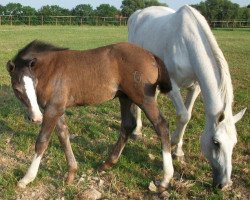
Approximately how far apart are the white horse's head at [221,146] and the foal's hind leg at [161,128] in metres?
0.47

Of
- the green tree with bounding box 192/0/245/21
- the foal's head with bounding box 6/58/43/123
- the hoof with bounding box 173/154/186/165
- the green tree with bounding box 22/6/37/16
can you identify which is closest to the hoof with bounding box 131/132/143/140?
the hoof with bounding box 173/154/186/165

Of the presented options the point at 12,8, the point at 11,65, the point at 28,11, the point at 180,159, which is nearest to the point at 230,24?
the point at 28,11

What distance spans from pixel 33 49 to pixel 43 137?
1.01 m

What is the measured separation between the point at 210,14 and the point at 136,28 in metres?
64.5

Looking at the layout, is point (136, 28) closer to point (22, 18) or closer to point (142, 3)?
point (22, 18)

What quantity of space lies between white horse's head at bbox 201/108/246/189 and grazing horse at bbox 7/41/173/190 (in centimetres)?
49

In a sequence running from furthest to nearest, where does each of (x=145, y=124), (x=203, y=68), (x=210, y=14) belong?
(x=210, y=14) → (x=145, y=124) → (x=203, y=68)

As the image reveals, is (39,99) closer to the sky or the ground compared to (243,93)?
closer to the sky

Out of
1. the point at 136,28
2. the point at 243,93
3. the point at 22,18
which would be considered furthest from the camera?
the point at 22,18

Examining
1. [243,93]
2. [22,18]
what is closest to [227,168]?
[243,93]

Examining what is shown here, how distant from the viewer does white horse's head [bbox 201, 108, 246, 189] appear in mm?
3920

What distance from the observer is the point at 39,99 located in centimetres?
394

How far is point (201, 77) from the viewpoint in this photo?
4.33 m

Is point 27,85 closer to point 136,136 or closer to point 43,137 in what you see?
point 43,137
